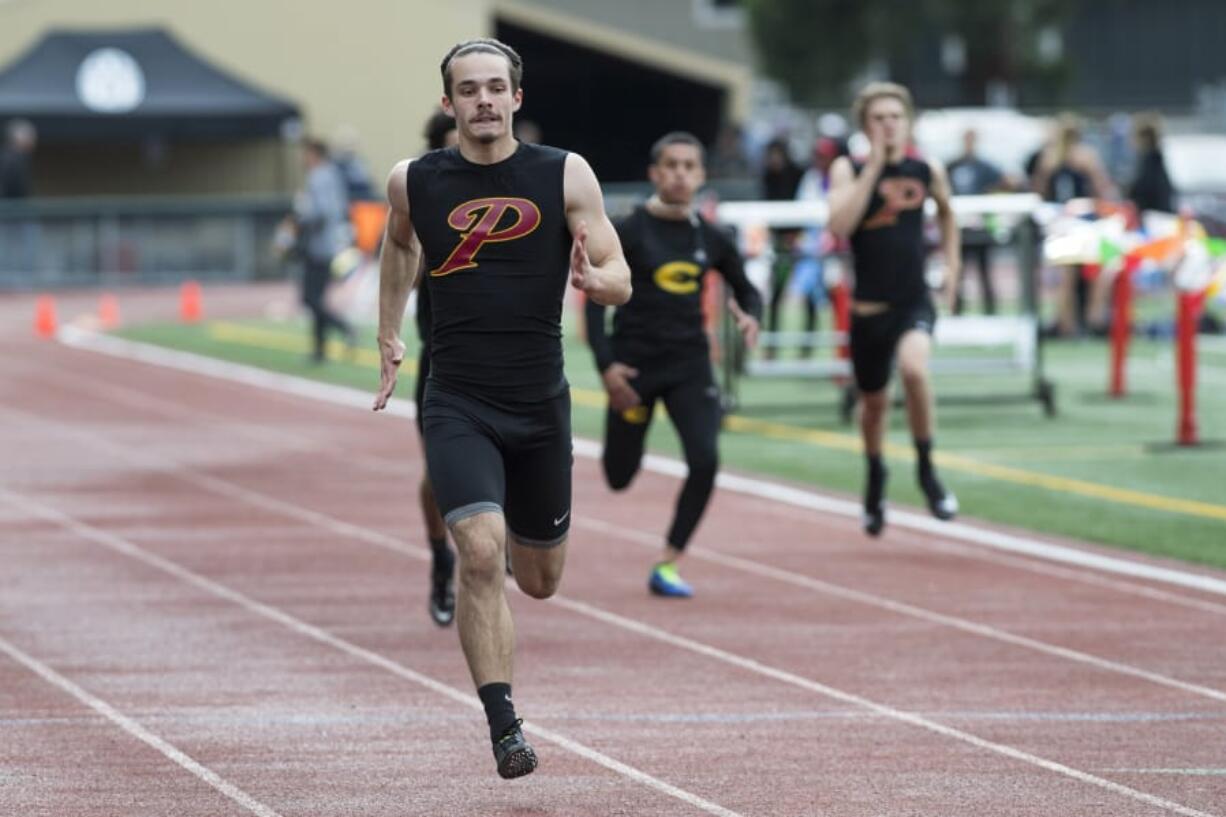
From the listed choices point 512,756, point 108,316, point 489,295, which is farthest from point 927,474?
point 108,316

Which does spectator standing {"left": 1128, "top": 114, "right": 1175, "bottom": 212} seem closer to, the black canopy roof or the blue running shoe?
the blue running shoe

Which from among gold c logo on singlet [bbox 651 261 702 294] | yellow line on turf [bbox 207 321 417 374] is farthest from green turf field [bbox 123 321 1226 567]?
gold c logo on singlet [bbox 651 261 702 294]

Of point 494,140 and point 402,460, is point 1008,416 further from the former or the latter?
point 494,140

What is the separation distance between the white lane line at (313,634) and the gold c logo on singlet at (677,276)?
7.02 ft

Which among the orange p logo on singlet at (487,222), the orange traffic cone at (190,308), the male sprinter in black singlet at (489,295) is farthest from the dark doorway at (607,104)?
the orange p logo on singlet at (487,222)

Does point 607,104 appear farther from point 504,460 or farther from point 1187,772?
point 1187,772

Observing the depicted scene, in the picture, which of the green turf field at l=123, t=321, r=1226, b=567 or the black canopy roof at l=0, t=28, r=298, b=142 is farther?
the black canopy roof at l=0, t=28, r=298, b=142

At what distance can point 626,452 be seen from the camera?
11.5 meters

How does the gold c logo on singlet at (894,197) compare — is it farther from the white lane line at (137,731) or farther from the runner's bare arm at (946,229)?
the white lane line at (137,731)

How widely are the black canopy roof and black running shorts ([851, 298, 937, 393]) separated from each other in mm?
29789

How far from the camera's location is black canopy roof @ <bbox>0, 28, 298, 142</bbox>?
Answer: 41.3m

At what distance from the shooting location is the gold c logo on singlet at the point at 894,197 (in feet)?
42.5

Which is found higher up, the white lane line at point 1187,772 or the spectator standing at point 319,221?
the spectator standing at point 319,221

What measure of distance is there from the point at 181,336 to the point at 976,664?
66.5ft
